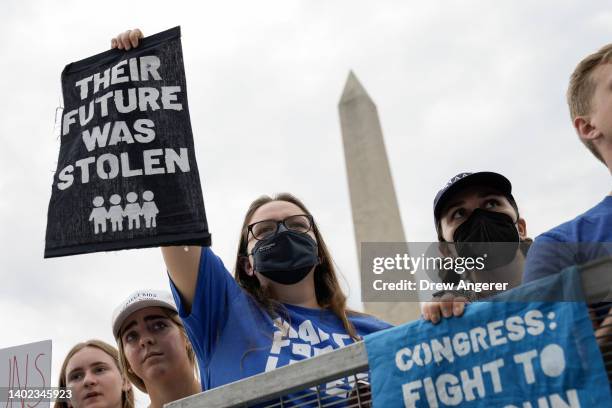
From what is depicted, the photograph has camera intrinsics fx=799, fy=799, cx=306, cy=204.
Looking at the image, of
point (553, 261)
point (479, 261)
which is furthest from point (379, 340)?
point (479, 261)

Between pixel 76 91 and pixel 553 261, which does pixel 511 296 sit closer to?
pixel 553 261

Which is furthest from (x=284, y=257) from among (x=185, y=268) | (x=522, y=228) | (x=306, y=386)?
Answer: (x=306, y=386)

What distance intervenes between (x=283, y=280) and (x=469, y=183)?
0.87 meters

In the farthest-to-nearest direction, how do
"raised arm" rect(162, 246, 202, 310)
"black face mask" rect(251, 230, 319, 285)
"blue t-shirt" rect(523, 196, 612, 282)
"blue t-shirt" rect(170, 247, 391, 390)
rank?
1. "black face mask" rect(251, 230, 319, 285)
2. "raised arm" rect(162, 246, 202, 310)
3. "blue t-shirt" rect(170, 247, 391, 390)
4. "blue t-shirt" rect(523, 196, 612, 282)

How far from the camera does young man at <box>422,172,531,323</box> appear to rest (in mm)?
2900

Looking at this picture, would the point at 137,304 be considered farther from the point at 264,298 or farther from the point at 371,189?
the point at 371,189

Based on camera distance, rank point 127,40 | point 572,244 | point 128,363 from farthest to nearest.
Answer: point 128,363
point 127,40
point 572,244

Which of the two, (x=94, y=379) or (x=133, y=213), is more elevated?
(x=133, y=213)

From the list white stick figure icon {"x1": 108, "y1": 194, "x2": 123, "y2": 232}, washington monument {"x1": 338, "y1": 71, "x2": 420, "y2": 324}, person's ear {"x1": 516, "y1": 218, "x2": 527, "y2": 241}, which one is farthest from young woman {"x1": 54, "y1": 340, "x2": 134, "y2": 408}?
washington monument {"x1": 338, "y1": 71, "x2": 420, "y2": 324}

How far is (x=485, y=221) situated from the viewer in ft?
9.56

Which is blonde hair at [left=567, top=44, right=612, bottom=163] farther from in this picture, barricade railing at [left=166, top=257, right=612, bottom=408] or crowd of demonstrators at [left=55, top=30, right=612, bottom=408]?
barricade railing at [left=166, top=257, right=612, bottom=408]

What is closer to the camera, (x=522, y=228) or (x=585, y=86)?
(x=585, y=86)

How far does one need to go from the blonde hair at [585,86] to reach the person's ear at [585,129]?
0.01 meters

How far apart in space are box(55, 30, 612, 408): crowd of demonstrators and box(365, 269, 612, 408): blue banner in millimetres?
138
